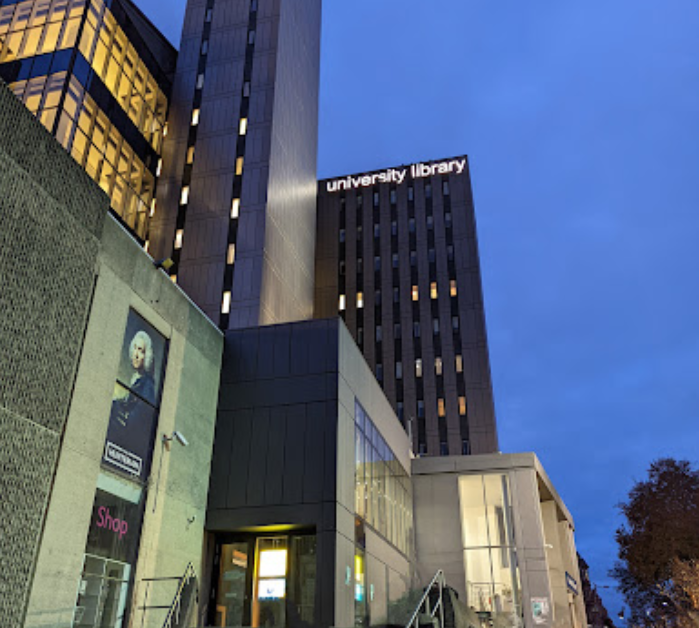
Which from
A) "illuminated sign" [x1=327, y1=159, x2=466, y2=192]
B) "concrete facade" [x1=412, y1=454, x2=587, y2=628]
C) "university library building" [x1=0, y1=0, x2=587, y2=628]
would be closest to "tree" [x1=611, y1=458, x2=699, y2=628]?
"university library building" [x1=0, y1=0, x2=587, y2=628]

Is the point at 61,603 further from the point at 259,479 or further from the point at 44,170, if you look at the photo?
the point at 44,170

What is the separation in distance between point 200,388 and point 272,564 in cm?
593

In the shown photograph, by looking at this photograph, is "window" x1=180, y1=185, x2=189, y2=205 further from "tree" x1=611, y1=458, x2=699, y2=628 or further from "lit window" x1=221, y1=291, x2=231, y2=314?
"tree" x1=611, y1=458, x2=699, y2=628

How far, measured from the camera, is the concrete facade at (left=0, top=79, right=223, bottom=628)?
39.9ft

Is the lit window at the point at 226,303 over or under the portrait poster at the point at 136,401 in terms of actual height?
over

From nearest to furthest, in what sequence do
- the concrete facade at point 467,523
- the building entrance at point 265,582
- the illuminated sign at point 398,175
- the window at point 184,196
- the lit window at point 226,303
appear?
the building entrance at point 265,582, the concrete facade at point 467,523, the lit window at point 226,303, the window at point 184,196, the illuminated sign at point 398,175

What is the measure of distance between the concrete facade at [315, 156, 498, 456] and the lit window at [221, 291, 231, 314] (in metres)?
34.3

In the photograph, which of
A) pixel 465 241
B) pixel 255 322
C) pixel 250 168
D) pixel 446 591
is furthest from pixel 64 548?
pixel 465 241

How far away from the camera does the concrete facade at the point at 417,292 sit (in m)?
63.1

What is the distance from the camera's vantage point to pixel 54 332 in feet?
44.1

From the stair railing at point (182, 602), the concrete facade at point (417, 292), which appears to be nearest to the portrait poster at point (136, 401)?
the stair railing at point (182, 602)

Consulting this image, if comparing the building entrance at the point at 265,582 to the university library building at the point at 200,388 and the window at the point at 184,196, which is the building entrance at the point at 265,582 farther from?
the window at the point at 184,196

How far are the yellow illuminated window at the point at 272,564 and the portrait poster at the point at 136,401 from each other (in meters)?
4.98

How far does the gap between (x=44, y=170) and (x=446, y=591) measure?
52.8ft
